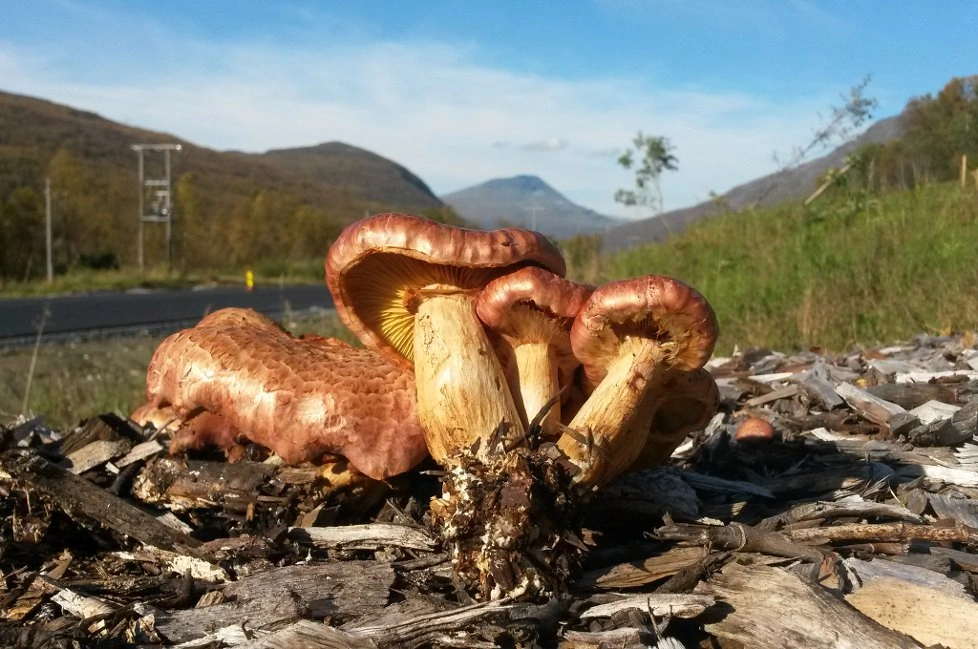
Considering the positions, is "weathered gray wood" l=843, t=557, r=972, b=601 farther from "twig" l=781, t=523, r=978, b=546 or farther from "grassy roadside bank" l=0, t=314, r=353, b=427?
"grassy roadside bank" l=0, t=314, r=353, b=427

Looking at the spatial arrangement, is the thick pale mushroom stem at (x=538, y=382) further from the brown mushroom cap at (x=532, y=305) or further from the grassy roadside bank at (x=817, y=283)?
the grassy roadside bank at (x=817, y=283)

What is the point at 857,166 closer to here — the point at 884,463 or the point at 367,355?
the point at 884,463

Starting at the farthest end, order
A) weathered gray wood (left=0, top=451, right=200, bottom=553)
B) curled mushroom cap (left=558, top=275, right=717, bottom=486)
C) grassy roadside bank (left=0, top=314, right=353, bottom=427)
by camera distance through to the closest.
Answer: grassy roadside bank (left=0, top=314, right=353, bottom=427)
weathered gray wood (left=0, top=451, right=200, bottom=553)
curled mushroom cap (left=558, top=275, right=717, bottom=486)

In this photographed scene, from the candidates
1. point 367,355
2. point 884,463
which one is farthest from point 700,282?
point 367,355

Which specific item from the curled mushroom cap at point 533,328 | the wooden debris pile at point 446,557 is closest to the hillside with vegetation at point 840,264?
the wooden debris pile at point 446,557

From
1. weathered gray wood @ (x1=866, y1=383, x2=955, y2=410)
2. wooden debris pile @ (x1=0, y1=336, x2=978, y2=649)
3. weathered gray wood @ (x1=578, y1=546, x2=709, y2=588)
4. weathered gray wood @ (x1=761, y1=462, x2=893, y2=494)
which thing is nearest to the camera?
wooden debris pile @ (x1=0, y1=336, x2=978, y2=649)

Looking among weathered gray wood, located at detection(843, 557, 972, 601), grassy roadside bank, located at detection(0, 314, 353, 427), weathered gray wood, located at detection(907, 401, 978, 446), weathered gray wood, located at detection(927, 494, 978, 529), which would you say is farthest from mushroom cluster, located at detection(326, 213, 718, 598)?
grassy roadside bank, located at detection(0, 314, 353, 427)

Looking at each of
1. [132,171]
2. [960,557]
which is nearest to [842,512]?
[960,557]
